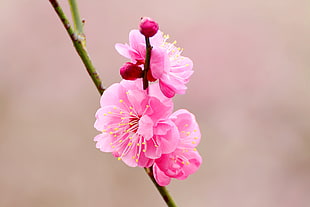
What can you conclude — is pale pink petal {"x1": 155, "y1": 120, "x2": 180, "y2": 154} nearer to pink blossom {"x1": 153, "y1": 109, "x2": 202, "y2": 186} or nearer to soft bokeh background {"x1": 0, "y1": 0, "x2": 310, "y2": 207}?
pink blossom {"x1": 153, "y1": 109, "x2": 202, "y2": 186}

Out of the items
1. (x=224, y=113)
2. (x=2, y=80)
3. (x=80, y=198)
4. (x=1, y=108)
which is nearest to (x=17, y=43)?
(x=2, y=80)

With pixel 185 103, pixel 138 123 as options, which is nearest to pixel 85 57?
pixel 138 123

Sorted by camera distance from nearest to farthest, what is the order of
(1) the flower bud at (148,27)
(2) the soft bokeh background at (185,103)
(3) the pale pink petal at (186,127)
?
(1) the flower bud at (148,27) → (3) the pale pink petal at (186,127) → (2) the soft bokeh background at (185,103)

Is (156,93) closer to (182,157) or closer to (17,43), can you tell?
(182,157)

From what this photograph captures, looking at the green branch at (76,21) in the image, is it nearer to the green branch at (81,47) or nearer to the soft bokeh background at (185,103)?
the green branch at (81,47)

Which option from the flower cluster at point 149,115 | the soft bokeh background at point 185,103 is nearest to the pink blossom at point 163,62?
the flower cluster at point 149,115
